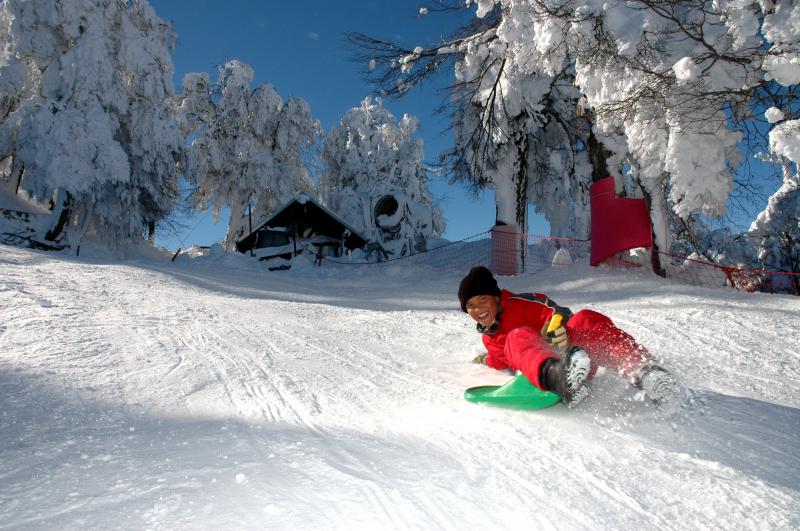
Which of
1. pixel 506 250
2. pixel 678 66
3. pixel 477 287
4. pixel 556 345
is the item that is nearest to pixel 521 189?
pixel 506 250

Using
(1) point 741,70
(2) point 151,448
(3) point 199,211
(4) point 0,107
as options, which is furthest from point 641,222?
(3) point 199,211

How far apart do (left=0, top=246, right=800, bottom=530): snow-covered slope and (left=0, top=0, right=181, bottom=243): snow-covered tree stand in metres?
13.5

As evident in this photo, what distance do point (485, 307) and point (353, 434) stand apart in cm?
138

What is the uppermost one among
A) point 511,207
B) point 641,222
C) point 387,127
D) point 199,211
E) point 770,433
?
point 387,127

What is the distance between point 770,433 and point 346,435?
2130 millimetres

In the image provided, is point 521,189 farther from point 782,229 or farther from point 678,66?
point 782,229

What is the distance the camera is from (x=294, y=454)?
190 centimetres

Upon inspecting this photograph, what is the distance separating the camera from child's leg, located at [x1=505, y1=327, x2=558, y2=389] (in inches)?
98.0

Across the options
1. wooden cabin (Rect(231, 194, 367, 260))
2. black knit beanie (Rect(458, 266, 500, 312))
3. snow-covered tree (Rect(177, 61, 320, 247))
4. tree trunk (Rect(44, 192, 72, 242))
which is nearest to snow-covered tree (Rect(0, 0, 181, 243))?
tree trunk (Rect(44, 192, 72, 242))

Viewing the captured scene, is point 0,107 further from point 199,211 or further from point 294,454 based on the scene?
point 294,454

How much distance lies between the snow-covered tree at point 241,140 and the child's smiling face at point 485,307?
24.7m

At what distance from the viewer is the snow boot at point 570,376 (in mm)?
2359

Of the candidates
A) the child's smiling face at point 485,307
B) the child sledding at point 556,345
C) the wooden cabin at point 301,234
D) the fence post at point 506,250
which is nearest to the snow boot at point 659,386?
the child sledding at point 556,345

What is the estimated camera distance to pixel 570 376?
7.73 feet
